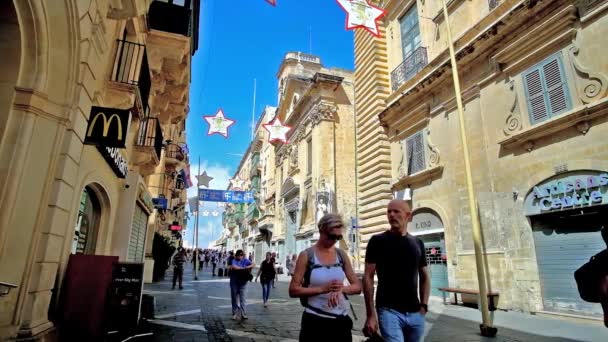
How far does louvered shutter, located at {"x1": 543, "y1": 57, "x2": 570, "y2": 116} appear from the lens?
7922mm

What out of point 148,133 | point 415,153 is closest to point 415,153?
point 415,153

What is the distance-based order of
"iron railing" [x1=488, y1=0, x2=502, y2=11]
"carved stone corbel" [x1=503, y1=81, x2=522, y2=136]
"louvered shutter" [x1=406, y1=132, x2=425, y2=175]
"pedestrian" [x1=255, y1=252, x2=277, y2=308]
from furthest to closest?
"louvered shutter" [x1=406, y1=132, x2=425, y2=175]
"pedestrian" [x1=255, y1=252, x2=277, y2=308]
"iron railing" [x1=488, y1=0, x2=502, y2=11]
"carved stone corbel" [x1=503, y1=81, x2=522, y2=136]

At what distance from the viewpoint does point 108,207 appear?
867 centimetres

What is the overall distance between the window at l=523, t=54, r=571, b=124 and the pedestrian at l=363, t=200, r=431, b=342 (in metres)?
7.17

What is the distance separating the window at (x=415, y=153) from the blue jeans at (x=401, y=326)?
10190 mm

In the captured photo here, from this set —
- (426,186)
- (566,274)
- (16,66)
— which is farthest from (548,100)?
(16,66)

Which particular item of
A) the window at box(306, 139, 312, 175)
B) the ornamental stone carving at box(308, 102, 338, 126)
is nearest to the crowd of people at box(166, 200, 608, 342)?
the ornamental stone carving at box(308, 102, 338, 126)

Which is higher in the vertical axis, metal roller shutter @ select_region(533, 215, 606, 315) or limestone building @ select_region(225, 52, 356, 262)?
limestone building @ select_region(225, 52, 356, 262)

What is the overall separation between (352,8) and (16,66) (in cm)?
824

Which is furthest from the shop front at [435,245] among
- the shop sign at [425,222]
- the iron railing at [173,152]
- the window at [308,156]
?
the iron railing at [173,152]

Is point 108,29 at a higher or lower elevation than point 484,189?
higher

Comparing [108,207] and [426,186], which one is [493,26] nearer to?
[426,186]

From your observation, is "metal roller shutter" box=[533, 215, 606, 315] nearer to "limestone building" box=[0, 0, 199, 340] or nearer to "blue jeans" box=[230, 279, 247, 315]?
"blue jeans" box=[230, 279, 247, 315]

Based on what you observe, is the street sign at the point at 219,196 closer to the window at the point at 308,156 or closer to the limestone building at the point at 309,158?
the limestone building at the point at 309,158
